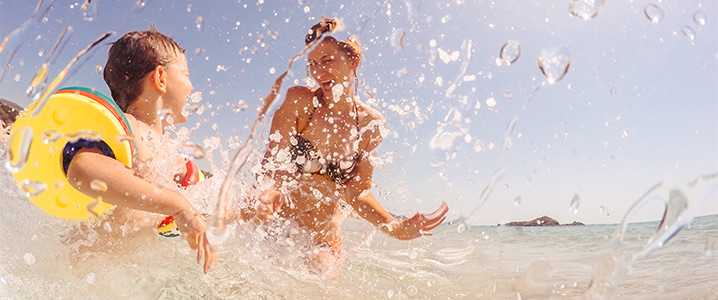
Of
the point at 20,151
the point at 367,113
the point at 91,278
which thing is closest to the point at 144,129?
the point at 20,151

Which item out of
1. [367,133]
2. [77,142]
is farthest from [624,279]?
[77,142]

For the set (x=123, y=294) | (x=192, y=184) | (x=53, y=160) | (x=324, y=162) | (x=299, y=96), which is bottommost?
(x=123, y=294)

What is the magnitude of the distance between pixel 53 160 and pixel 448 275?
8.14ft

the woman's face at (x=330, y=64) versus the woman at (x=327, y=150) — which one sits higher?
the woman's face at (x=330, y=64)

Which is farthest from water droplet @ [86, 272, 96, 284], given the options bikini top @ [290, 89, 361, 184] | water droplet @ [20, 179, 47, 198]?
bikini top @ [290, 89, 361, 184]

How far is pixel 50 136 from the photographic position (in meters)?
1.57

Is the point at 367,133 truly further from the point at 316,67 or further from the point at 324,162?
the point at 316,67

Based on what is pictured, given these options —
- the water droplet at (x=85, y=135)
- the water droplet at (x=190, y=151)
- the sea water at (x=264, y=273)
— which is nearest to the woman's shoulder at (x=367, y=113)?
the sea water at (x=264, y=273)

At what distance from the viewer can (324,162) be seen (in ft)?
8.77

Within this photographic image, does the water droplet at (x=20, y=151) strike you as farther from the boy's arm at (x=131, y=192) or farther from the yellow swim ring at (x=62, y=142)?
the boy's arm at (x=131, y=192)

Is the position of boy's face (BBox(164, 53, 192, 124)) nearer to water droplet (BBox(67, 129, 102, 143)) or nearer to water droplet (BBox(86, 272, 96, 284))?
water droplet (BBox(67, 129, 102, 143))

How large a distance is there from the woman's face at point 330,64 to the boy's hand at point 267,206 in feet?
2.32

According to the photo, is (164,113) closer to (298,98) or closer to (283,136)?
(283,136)

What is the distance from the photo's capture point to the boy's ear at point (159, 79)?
1.92 metres
